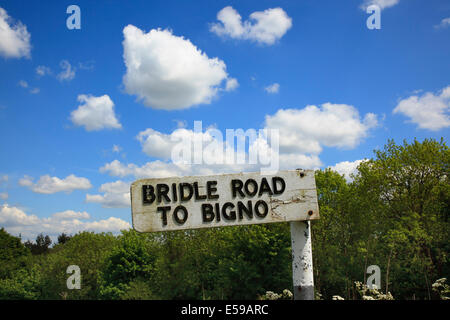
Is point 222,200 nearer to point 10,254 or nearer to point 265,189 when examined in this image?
point 265,189

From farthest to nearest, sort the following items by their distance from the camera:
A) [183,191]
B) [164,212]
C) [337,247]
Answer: [337,247] < [183,191] < [164,212]

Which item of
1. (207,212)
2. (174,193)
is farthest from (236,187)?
(174,193)

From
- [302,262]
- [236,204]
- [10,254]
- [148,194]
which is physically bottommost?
[10,254]

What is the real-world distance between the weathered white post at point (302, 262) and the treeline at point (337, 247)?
10.7 metres

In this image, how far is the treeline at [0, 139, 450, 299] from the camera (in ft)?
83.1

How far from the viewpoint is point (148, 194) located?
265 inches

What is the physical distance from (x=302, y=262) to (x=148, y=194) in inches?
142

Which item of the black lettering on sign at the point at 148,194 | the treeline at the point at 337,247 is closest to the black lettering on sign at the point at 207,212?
the black lettering on sign at the point at 148,194

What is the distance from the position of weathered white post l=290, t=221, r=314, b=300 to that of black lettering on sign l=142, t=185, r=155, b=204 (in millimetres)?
3143

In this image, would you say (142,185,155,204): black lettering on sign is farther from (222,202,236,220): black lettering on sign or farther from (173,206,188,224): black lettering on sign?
(222,202,236,220): black lettering on sign

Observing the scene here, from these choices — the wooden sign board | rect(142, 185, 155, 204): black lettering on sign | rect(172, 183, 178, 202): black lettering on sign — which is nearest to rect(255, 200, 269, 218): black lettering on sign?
the wooden sign board

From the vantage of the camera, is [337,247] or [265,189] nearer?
[265,189]

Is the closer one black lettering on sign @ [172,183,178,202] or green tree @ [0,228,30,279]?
black lettering on sign @ [172,183,178,202]

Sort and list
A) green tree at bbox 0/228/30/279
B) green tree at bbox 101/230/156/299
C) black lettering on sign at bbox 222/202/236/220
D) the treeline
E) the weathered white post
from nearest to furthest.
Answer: the weathered white post, black lettering on sign at bbox 222/202/236/220, the treeline, green tree at bbox 101/230/156/299, green tree at bbox 0/228/30/279
